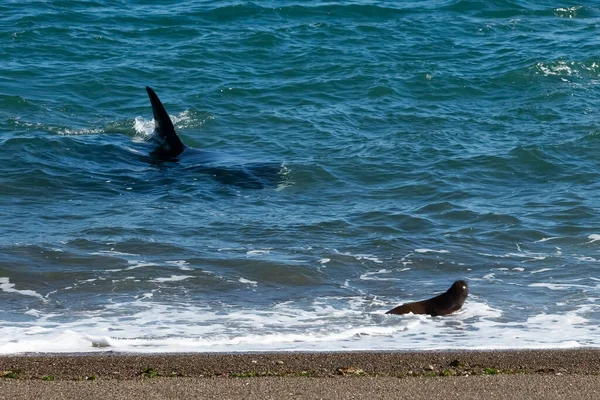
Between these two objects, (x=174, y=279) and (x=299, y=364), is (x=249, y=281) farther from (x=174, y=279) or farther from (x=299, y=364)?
(x=299, y=364)

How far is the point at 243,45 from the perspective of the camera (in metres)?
20.3

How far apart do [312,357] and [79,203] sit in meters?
5.48

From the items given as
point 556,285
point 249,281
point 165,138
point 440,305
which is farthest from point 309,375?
point 165,138

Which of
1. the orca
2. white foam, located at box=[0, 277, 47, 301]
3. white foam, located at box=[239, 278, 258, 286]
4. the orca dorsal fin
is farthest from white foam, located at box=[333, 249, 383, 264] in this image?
the orca dorsal fin

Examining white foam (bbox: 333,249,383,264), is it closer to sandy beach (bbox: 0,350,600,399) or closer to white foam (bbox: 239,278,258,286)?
white foam (bbox: 239,278,258,286)

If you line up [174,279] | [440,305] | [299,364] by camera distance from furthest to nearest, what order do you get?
[174,279] → [440,305] → [299,364]

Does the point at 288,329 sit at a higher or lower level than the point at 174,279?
higher

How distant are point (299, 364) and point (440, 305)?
1.87 meters

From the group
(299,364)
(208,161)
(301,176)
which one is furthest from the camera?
(208,161)

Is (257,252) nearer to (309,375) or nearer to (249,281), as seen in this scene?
(249,281)

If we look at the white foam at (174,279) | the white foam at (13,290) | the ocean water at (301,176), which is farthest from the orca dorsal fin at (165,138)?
the white foam at (13,290)

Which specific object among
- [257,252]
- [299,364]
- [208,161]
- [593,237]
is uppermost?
[299,364]

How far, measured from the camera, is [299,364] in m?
6.84

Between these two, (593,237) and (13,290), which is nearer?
(13,290)
